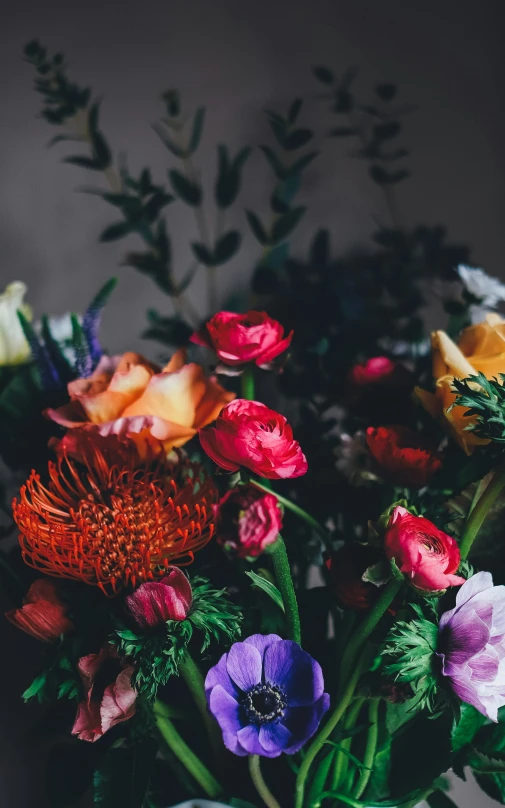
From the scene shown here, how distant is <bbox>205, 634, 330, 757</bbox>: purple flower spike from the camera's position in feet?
1.47

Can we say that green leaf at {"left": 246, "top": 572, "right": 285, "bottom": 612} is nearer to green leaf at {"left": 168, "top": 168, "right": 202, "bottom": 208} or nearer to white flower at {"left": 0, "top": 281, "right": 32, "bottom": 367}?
white flower at {"left": 0, "top": 281, "right": 32, "bottom": 367}

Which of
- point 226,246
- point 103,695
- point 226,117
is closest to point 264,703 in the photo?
point 103,695

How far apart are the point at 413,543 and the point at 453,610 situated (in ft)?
0.24

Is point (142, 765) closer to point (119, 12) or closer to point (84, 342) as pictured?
point (84, 342)

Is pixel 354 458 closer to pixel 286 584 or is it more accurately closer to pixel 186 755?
pixel 286 584

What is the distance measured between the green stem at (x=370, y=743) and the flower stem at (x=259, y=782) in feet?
0.22

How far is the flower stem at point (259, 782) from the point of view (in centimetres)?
49

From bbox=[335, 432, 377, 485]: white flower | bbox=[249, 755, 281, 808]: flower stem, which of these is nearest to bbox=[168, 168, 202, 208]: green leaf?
bbox=[335, 432, 377, 485]: white flower

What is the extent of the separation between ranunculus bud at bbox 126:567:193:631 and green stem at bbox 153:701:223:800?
0.11 meters

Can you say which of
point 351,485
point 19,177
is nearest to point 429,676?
point 351,485

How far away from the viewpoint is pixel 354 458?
0.59 metres

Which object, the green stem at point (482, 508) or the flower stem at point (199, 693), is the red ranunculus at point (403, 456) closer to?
the green stem at point (482, 508)

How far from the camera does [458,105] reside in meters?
0.92

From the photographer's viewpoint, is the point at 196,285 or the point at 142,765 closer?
the point at 142,765
